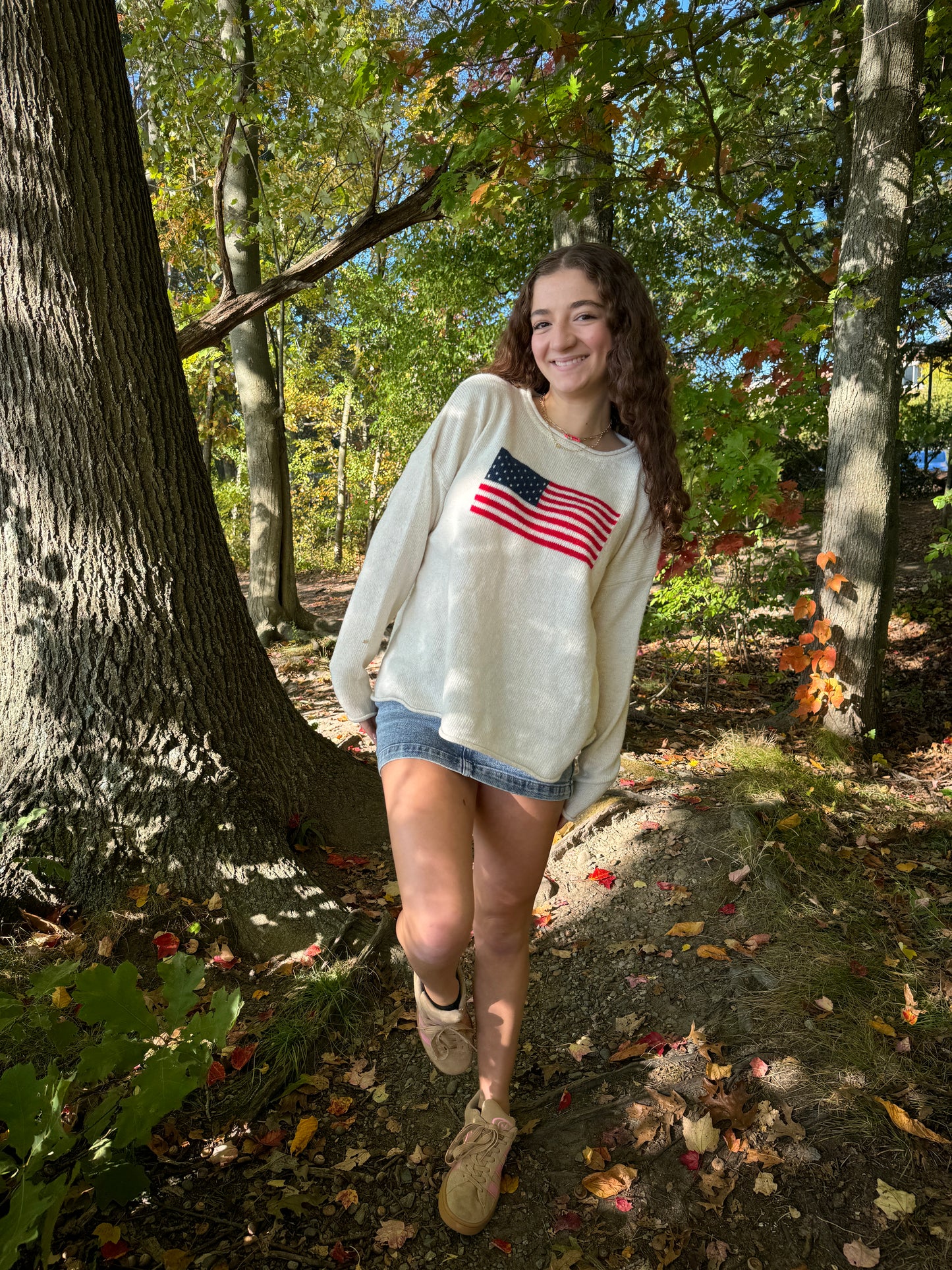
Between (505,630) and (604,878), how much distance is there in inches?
70.2

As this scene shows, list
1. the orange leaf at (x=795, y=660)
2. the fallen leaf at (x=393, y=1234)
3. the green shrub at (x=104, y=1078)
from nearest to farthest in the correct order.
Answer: the green shrub at (x=104, y=1078) → the fallen leaf at (x=393, y=1234) → the orange leaf at (x=795, y=660)

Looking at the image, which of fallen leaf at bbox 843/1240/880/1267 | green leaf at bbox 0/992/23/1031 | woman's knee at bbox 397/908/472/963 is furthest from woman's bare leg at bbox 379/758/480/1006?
fallen leaf at bbox 843/1240/880/1267

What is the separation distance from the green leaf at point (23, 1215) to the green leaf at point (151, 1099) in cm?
19

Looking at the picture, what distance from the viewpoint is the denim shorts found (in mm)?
1771

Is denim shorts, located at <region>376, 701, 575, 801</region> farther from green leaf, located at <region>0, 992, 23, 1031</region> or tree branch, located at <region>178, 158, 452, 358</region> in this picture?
tree branch, located at <region>178, 158, 452, 358</region>

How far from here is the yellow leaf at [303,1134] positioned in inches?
80.8

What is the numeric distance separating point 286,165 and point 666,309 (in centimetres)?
557

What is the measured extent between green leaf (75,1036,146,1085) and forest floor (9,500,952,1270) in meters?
0.33

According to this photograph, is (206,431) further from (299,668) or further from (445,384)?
(299,668)

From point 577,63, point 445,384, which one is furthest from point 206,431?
point 577,63

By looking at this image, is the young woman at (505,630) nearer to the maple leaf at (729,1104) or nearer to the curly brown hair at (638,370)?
the curly brown hair at (638,370)

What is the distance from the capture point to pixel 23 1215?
134 cm

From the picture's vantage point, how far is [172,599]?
2875mm

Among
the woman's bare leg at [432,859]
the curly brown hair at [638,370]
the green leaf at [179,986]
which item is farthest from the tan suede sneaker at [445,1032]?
the curly brown hair at [638,370]
